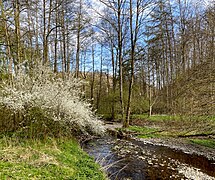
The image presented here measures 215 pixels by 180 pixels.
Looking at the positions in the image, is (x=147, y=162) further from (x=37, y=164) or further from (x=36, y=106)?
(x=36, y=106)

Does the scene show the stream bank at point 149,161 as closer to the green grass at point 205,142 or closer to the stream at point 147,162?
the stream at point 147,162

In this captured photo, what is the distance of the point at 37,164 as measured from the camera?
377 centimetres

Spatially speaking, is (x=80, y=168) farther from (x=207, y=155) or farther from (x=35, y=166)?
(x=207, y=155)

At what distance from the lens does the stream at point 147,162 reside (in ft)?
16.2

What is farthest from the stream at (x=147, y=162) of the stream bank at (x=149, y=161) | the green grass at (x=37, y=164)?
the green grass at (x=37, y=164)

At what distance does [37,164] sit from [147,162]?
3.53m

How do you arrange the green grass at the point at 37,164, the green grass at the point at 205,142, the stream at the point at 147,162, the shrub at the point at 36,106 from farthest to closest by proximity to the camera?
1. the green grass at the point at 205,142
2. the shrub at the point at 36,106
3. the stream at the point at 147,162
4. the green grass at the point at 37,164

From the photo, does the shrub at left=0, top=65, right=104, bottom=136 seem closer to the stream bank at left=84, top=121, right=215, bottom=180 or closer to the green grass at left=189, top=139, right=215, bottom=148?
the stream bank at left=84, top=121, right=215, bottom=180

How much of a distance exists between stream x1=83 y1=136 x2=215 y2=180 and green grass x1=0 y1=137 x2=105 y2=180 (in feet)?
2.59

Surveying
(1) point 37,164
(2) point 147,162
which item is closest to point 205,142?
(2) point 147,162

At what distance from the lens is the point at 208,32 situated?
5.96m

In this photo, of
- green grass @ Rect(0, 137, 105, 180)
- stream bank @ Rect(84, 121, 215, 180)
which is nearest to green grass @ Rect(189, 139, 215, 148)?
stream bank @ Rect(84, 121, 215, 180)

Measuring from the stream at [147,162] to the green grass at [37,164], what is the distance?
790 millimetres

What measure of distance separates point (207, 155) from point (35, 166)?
6064 millimetres
